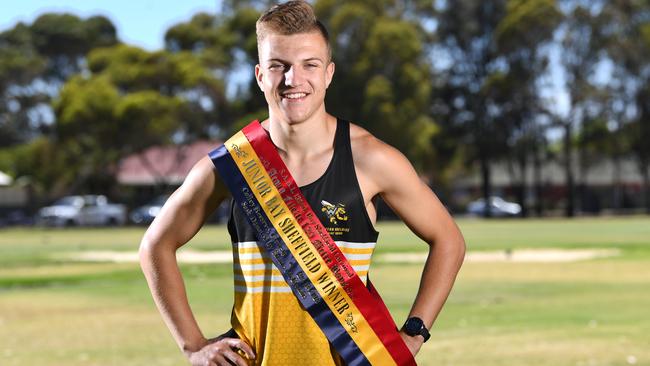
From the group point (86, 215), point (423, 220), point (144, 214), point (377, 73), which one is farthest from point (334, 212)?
point (144, 214)

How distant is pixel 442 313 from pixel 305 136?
1348cm

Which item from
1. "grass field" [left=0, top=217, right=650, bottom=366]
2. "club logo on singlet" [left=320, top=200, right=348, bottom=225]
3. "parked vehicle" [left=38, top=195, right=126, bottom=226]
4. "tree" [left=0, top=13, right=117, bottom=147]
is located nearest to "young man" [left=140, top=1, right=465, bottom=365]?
"club logo on singlet" [left=320, top=200, right=348, bottom=225]

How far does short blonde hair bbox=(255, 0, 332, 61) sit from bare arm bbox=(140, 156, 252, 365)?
45 centimetres

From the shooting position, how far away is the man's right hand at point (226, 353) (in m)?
3.66

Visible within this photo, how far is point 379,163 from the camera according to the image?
3664 mm

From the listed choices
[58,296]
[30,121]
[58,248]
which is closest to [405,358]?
[58,296]

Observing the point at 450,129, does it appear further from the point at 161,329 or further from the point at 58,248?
the point at 161,329

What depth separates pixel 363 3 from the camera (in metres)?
75.5

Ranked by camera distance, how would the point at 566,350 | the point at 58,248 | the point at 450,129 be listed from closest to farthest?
1. the point at 566,350
2. the point at 58,248
3. the point at 450,129

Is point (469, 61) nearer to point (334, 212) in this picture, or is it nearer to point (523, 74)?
point (523, 74)

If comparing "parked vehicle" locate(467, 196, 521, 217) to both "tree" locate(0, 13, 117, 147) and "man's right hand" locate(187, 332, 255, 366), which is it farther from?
"man's right hand" locate(187, 332, 255, 366)

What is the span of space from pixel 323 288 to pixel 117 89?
7375cm

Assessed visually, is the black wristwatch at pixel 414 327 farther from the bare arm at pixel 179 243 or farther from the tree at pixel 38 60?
the tree at pixel 38 60

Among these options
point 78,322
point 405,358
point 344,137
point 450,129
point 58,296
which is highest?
point 344,137
